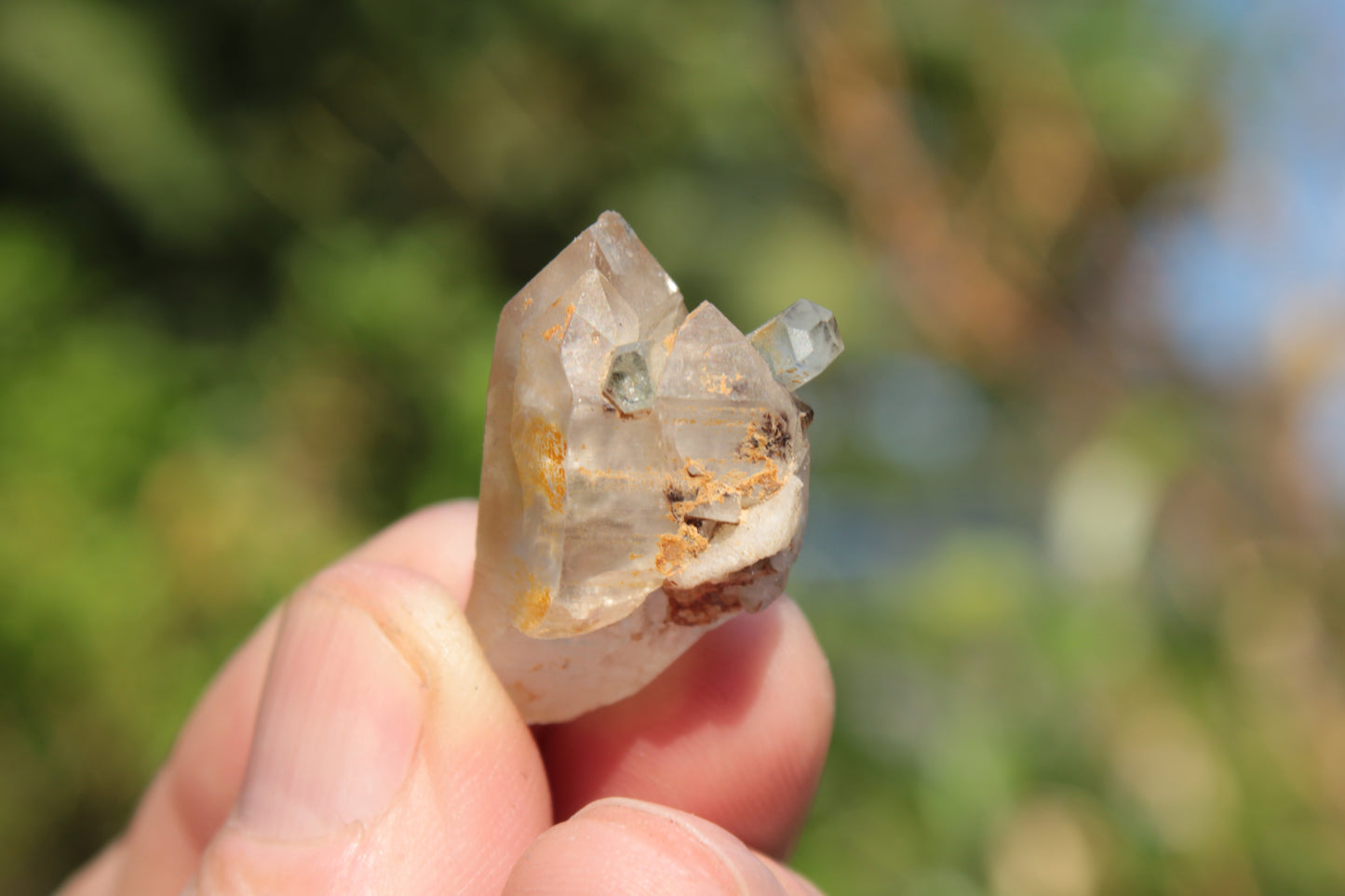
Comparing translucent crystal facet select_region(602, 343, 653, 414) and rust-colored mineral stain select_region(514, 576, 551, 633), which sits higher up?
translucent crystal facet select_region(602, 343, 653, 414)

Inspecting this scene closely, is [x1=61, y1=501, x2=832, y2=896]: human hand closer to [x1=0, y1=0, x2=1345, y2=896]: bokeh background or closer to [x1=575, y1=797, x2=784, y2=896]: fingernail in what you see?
[x1=575, y1=797, x2=784, y2=896]: fingernail

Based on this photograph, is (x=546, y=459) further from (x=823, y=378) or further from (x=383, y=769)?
(x=823, y=378)

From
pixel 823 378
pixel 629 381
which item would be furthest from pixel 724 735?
pixel 823 378

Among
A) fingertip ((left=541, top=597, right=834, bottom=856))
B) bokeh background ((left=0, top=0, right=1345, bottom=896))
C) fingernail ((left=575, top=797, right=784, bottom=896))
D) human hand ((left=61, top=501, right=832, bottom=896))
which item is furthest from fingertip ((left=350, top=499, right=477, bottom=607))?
bokeh background ((left=0, top=0, right=1345, bottom=896))

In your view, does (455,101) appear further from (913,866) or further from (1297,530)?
(1297,530)

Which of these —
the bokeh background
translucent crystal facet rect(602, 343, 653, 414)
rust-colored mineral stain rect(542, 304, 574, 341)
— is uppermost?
rust-colored mineral stain rect(542, 304, 574, 341)

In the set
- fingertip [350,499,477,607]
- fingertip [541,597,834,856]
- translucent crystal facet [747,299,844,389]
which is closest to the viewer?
translucent crystal facet [747,299,844,389]

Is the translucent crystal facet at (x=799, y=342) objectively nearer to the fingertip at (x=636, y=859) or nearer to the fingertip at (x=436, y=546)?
the fingertip at (x=636, y=859)

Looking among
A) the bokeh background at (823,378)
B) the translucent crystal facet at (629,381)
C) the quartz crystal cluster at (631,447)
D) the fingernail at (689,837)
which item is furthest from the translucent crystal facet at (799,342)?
the bokeh background at (823,378)
